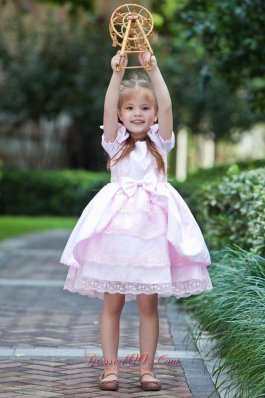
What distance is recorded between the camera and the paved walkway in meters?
5.08

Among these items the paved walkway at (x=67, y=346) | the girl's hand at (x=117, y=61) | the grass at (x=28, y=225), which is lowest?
the grass at (x=28, y=225)

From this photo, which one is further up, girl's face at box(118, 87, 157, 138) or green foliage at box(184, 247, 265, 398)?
girl's face at box(118, 87, 157, 138)

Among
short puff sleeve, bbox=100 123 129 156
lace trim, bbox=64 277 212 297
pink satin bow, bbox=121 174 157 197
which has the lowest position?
lace trim, bbox=64 277 212 297

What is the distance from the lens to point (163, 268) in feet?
16.0

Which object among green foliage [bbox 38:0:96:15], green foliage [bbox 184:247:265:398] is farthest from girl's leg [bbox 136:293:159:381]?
green foliage [bbox 38:0:96:15]

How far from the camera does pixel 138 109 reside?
16.9 ft

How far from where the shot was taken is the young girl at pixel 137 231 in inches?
193

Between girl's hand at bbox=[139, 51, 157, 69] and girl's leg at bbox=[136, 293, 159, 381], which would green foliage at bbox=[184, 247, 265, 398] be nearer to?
girl's leg at bbox=[136, 293, 159, 381]

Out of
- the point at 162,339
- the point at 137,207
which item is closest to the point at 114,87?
the point at 137,207

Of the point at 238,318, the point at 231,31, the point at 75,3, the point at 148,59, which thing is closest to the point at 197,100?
the point at 75,3

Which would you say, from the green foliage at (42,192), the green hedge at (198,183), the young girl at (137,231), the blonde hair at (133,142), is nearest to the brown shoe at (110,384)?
the young girl at (137,231)

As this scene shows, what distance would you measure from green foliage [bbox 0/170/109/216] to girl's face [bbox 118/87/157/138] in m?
18.1

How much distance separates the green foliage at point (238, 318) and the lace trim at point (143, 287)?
37cm

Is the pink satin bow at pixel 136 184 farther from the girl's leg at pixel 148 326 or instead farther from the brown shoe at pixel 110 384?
the brown shoe at pixel 110 384
